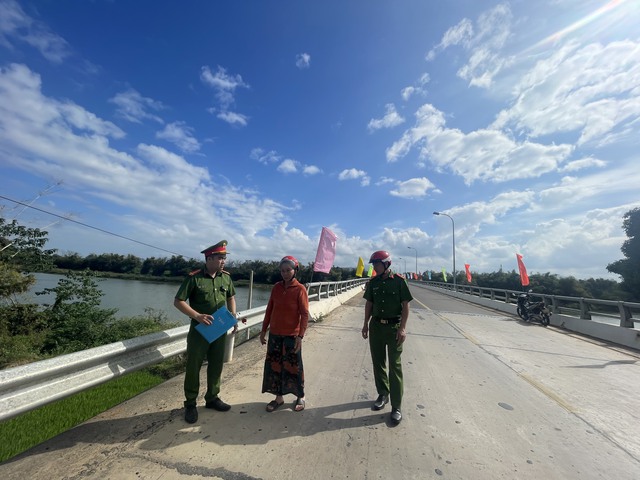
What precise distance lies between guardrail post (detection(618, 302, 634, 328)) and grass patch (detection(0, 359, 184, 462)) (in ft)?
39.0

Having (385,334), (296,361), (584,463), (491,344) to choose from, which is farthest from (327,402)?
(491,344)

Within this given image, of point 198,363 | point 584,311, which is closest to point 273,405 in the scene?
point 198,363

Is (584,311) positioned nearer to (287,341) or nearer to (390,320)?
(390,320)

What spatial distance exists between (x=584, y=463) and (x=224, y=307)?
365cm

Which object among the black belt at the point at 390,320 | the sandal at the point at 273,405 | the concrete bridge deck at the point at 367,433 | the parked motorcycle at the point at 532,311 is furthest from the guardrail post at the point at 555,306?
the sandal at the point at 273,405

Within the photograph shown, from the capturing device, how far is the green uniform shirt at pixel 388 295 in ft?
12.8

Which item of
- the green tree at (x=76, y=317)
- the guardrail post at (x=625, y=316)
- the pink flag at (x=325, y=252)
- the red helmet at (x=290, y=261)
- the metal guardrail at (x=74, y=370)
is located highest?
the pink flag at (x=325, y=252)

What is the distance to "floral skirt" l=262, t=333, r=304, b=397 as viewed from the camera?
3.74 meters

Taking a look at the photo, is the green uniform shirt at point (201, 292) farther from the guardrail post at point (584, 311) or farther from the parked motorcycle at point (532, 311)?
the parked motorcycle at point (532, 311)

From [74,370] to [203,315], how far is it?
43.1 inches

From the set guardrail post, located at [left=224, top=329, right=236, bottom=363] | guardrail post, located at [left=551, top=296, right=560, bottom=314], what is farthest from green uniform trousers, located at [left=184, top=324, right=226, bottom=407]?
guardrail post, located at [left=551, top=296, right=560, bottom=314]

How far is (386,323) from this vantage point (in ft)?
12.8

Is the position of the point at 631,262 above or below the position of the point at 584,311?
above

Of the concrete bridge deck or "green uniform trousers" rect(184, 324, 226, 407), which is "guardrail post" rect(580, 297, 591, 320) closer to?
the concrete bridge deck
